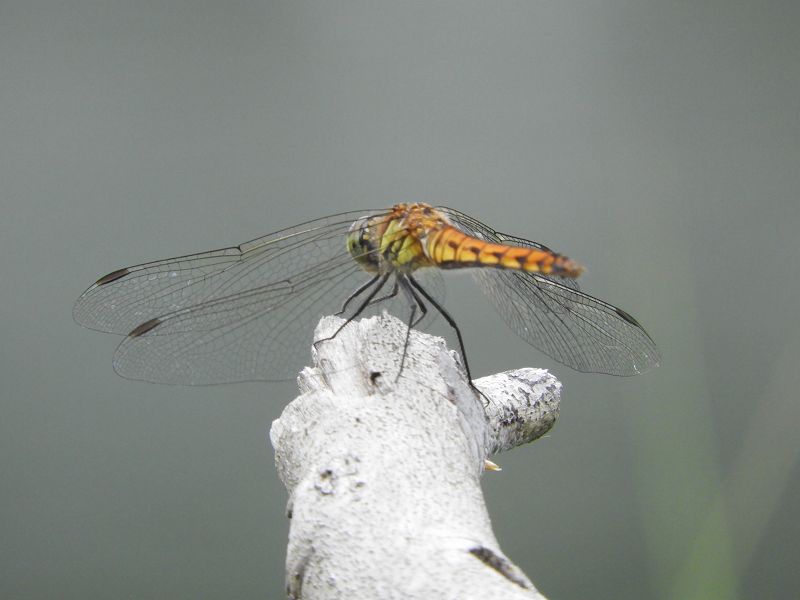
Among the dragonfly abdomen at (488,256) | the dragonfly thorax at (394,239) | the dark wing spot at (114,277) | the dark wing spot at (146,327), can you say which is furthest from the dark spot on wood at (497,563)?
the dark wing spot at (114,277)

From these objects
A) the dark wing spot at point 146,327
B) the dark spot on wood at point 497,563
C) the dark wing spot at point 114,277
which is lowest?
the dark spot on wood at point 497,563

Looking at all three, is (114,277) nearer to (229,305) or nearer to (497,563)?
(229,305)

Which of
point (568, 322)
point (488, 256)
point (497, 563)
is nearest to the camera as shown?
point (497, 563)

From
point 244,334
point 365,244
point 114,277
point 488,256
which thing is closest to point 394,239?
point 365,244

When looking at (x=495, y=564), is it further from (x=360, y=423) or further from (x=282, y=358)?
(x=282, y=358)

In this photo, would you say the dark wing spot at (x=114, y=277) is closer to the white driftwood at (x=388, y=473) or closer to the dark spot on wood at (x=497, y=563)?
the white driftwood at (x=388, y=473)

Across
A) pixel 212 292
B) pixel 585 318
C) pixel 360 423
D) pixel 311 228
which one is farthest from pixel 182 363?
pixel 585 318

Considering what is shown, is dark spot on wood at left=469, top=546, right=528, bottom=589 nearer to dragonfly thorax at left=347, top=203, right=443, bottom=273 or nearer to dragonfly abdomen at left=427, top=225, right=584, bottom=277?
dragonfly abdomen at left=427, top=225, right=584, bottom=277
